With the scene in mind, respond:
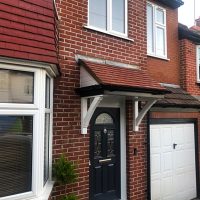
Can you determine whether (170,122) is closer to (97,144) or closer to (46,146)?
(97,144)

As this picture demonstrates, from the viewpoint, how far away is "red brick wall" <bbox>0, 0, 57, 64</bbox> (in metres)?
3.95

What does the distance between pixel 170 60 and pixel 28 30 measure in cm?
590

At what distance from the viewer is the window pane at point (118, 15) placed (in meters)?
6.63

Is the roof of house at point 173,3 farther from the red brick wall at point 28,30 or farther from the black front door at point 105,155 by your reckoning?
the red brick wall at point 28,30

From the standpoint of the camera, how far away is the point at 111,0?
652cm

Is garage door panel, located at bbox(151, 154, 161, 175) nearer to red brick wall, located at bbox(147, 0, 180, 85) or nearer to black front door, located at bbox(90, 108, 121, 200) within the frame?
black front door, located at bbox(90, 108, 121, 200)

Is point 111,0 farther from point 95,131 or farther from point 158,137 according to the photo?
point 158,137

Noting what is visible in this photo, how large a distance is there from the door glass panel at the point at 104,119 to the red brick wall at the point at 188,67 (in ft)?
12.4

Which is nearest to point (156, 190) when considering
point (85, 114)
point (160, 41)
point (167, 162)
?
point (167, 162)

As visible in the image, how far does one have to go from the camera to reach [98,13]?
634 centimetres

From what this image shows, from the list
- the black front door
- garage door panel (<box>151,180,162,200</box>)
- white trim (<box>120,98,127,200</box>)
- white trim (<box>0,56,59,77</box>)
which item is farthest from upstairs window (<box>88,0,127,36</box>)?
garage door panel (<box>151,180,162,200</box>)

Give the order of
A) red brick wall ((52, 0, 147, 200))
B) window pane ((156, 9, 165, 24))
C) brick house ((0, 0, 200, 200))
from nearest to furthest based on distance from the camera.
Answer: brick house ((0, 0, 200, 200))
red brick wall ((52, 0, 147, 200))
window pane ((156, 9, 165, 24))

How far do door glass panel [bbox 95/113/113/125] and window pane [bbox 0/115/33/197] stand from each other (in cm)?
226

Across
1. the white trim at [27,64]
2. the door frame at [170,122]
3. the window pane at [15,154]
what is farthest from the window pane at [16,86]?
the door frame at [170,122]
